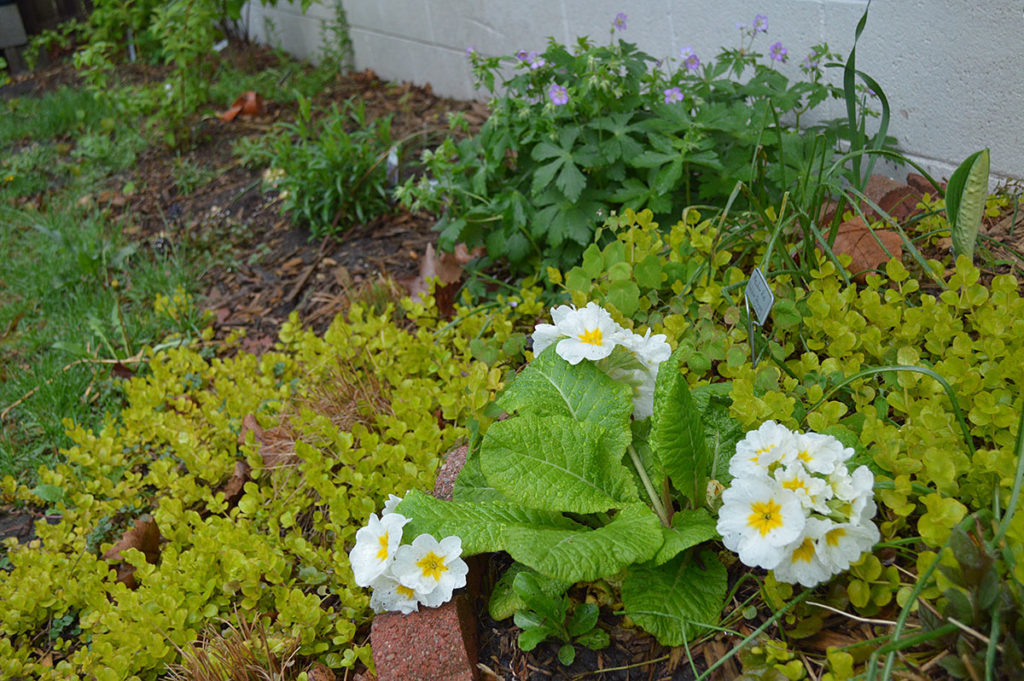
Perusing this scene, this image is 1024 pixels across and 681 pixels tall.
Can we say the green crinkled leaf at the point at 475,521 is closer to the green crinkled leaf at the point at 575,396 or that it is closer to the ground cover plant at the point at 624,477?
the ground cover plant at the point at 624,477

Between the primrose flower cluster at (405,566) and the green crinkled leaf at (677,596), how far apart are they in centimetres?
33

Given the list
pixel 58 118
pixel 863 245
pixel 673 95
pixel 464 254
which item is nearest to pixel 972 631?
pixel 863 245

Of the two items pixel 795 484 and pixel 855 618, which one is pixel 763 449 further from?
pixel 855 618

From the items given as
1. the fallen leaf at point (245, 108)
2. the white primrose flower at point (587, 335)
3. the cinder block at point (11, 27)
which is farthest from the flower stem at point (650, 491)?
the cinder block at point (11, 27)

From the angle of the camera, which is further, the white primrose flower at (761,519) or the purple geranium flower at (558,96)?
the purple geranium flower at (558,96)

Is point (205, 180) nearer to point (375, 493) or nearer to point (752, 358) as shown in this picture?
point (375, 493)

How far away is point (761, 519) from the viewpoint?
1.24 meters

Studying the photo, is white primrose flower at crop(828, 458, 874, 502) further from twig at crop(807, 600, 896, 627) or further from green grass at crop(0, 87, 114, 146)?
green grass at crop(0, 87, 114, 146)

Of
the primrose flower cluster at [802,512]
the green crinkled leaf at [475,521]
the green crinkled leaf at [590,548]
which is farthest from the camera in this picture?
the green crinkled leaf at [475,521]

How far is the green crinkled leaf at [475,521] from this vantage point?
4.89ft

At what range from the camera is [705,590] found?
1.45 m

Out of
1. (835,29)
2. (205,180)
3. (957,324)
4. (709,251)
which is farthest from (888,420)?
(205,180)

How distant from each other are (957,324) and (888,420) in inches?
10.7

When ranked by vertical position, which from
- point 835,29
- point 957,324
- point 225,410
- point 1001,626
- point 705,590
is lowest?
point 225,410
